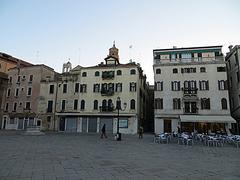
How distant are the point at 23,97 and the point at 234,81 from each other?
133 feet

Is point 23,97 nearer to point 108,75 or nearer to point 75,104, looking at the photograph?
point 75,104

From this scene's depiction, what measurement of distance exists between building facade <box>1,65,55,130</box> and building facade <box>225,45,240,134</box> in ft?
114

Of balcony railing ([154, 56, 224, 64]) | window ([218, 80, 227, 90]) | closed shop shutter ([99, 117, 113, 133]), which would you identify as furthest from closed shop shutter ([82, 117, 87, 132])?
window ([218, 80, 227, 90])

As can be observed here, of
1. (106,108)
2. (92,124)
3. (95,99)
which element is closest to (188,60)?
(106,108)

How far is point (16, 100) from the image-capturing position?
146 ft

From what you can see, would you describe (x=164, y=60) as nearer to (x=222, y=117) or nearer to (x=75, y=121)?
(x=222, y=117)

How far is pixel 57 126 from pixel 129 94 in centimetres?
1527

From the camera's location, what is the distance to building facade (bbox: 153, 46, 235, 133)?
105ft

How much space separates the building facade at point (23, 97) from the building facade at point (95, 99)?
2.18m

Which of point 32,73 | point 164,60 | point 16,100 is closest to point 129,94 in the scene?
point 164,60

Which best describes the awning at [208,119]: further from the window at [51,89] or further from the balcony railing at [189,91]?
the window at [51,89]

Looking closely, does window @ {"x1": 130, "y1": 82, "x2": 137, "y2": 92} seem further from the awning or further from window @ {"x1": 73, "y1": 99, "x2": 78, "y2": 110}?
window @ {"x1": 73, "y1": 99, "x2": 78, "y2": 110}

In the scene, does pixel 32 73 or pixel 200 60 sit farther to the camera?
pixel 32 73

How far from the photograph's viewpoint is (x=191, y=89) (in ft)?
109
